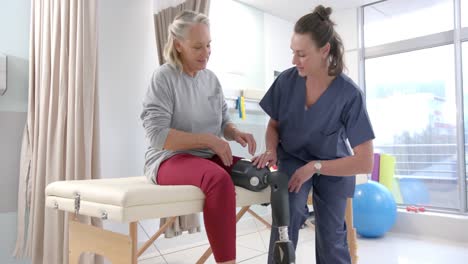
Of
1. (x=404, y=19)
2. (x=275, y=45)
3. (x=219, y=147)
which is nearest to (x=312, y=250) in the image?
(x=219, y=147)

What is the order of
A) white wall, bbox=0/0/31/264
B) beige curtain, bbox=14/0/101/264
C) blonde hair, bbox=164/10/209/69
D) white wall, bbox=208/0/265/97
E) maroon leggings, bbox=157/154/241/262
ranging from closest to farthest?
maroon leggings, bbox=157/154/241/262
blonde hair, bbox=164/10/209/69
beige curtain, bbox=14/0/101/264
white wall, bbox=0/0/31/264
white wall, bbox=208/0/265/97

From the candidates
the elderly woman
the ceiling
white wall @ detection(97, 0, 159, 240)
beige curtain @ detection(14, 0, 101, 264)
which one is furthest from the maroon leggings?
the ceiling

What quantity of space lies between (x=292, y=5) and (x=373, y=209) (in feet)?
6.62

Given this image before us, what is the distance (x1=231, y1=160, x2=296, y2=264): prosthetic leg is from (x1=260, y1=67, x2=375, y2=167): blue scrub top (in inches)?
6.8

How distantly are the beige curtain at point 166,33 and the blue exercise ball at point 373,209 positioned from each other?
131cm

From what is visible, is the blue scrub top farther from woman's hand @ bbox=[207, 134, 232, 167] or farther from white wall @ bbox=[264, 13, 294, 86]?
white wall @ bbox=[264, 13, 294, 86]

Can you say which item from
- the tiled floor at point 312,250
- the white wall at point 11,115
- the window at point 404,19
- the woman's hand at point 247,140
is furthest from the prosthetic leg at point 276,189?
the window at point 404,19

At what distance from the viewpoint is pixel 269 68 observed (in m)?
3.66

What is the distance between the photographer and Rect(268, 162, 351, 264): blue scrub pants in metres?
1.34

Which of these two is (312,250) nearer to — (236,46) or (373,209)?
(373,209)

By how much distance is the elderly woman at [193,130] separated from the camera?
1104 mm

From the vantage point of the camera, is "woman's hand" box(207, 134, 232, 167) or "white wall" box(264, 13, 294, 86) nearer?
"woman's hand" box(207, 134, 232, 167)

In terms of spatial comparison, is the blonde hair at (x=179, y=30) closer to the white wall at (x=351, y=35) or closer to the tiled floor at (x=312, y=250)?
the tiled floor at (x=312, y=250)

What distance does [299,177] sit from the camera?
1302mm
